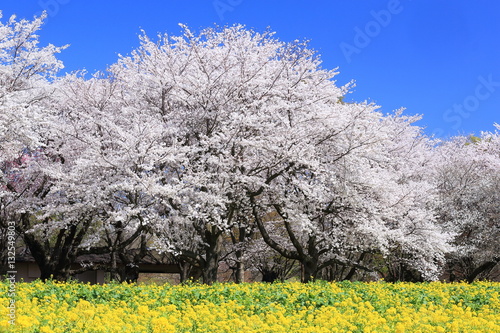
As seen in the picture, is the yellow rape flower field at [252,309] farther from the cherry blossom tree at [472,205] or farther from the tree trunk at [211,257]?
the cherry blossom tree at [472,205]

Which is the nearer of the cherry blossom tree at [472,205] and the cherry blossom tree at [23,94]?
the cherry blossom tree at [23,94]

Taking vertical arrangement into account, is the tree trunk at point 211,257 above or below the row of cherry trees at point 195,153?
below

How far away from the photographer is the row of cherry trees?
55.6ft

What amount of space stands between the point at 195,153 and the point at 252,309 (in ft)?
32.2

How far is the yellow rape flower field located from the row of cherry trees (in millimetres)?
5629

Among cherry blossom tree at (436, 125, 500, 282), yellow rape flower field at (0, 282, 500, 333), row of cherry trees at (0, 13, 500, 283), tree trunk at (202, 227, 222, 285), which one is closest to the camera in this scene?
yellow rape flower field at (0, 282, 500, 333)

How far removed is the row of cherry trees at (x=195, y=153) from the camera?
17.0m

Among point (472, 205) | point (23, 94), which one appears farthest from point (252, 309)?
point (472, 205)

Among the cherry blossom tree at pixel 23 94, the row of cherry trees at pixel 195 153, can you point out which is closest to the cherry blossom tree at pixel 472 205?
the row of cherry trees at pixel 195 153

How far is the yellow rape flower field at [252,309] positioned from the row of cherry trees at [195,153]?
5.63 meters

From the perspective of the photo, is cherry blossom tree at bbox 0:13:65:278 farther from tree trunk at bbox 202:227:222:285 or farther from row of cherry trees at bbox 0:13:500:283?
tree trunk at bbox 202:227:222:285

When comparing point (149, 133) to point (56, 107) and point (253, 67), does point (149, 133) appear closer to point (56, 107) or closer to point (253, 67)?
point (253, 67)

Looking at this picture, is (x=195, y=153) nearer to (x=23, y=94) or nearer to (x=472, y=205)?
(x=23, y=94)


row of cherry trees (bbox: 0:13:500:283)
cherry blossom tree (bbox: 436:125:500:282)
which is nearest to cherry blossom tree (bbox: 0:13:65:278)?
row of cherry trees (bbox: 0:13:500:283)
